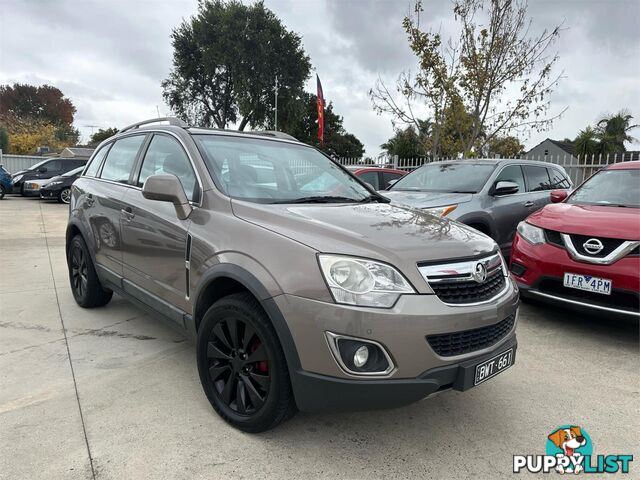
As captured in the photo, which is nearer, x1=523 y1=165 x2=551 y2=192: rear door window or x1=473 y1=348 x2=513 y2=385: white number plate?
x1=473 y1=348 x2=513 y2=385: white number plate

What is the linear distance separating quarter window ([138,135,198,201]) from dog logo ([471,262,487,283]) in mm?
1730

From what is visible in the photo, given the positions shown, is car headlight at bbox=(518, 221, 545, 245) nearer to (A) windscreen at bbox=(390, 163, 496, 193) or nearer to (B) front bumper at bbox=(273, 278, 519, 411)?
(A) windscreen at bbox=(390, 163, 496, 193)

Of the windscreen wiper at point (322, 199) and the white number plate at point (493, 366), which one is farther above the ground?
the windscreen wiper at point (322, 199)

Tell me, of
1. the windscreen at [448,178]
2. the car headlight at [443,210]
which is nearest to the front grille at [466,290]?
the car headlight at [443,210]

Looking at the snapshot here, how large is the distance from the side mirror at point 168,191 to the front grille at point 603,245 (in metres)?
3.24

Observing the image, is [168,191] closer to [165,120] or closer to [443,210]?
[165,120]

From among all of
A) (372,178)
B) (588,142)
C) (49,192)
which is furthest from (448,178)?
(588,142)

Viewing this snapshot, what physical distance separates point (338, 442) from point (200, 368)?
90 centimetres

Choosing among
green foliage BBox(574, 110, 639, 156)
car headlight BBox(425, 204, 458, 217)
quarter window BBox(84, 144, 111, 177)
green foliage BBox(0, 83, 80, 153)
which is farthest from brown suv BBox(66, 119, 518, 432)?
green foliage BBox(0, 83, 80, 153)

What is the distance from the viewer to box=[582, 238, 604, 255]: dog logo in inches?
149

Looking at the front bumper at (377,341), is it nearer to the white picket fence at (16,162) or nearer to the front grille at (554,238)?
the front grille at (554,238)

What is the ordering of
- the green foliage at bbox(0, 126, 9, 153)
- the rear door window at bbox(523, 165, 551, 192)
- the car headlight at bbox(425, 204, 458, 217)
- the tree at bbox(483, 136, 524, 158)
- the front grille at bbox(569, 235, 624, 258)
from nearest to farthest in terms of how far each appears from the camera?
the front grille at bbox(569, 235, 624, 258) → the car headlight at bbox(425, 204, 458, 217) → the rear door window at bbox(523, 165, 551, 192) → the tree at bbox(483, 136, 524, 158) → the green foliage at bbox(0, 126, 9, 153)

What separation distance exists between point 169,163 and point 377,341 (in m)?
2.12

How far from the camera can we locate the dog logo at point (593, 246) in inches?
149
